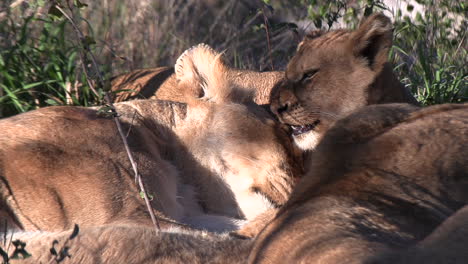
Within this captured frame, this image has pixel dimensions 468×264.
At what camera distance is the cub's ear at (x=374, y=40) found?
174 inches

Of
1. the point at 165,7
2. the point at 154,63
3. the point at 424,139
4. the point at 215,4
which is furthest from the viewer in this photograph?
the point at 215,4

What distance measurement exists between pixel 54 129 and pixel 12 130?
0.70ft

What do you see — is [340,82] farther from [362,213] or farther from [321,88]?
[362,213]

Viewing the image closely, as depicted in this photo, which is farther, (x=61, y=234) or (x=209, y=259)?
(x=61, y=234)

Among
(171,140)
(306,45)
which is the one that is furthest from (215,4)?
(171,140)

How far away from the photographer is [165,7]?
8844 millimetres

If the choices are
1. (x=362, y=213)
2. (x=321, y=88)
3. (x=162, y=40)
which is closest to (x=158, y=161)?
(x=321, y=88)

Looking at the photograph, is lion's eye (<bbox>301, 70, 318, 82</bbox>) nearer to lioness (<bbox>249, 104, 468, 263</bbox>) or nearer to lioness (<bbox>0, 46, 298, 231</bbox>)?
lioness (<bbox>0, 46, 298, 231</bbox>)

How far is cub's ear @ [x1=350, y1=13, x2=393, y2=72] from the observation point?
4426mm

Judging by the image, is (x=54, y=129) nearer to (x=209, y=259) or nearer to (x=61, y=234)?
(x=61, y=234)

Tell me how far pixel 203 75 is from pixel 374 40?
3.46 feet

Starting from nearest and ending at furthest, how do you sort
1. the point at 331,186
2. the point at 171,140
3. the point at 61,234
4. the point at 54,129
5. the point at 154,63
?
the point at 331,186
the point at 61,234
the point at 54,129
the point at 171,140
the point at 154,63

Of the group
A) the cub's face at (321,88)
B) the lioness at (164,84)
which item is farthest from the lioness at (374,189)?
the lioness at (164,84)

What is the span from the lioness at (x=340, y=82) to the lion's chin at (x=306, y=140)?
0.24 ft
